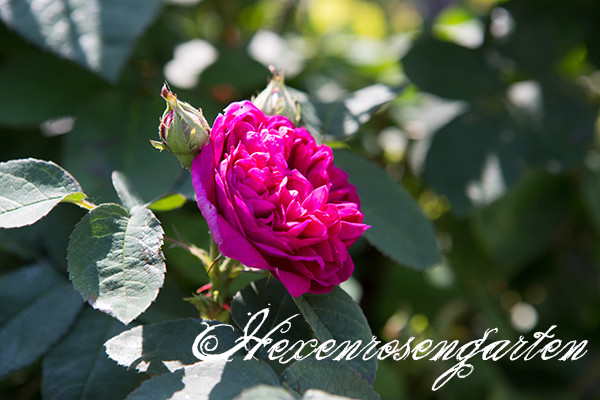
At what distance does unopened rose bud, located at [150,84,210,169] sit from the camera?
480 millimetres

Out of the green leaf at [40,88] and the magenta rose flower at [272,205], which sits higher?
the magenta rose flower at [272,205]

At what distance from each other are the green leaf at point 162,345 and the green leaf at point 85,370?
2.7 inches

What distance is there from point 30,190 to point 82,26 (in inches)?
13.4

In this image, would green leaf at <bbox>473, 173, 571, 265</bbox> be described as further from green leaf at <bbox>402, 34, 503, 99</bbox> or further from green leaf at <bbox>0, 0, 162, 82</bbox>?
green leaf at <bbox>0, 0, 162, 82</bbox>

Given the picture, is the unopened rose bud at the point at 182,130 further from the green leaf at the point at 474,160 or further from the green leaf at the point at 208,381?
the green leaf at the point at 474,160

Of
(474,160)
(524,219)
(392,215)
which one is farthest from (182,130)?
(524,219)

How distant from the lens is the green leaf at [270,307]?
54 cm

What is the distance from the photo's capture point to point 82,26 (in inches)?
29.9

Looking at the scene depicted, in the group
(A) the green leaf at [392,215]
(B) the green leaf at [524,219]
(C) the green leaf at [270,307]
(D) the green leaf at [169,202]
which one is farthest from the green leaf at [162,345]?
(B) the green leaf at [524,219]

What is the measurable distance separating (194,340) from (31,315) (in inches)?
9.1

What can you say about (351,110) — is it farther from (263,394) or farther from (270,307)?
(263,394)

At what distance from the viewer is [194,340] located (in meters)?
0.51

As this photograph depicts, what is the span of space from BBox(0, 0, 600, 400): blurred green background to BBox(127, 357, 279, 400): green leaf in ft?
0.79

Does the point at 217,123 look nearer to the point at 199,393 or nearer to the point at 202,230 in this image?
the point at 199,393
